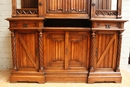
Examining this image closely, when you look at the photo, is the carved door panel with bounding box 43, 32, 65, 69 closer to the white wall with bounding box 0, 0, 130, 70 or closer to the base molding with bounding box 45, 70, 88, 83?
the base molding with bounding box 45, 70, 88, 83

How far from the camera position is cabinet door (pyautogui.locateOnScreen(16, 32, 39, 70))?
228 cm

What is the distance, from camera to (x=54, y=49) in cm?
233

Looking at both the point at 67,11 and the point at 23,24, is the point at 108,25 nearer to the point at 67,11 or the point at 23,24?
the point at 67,11

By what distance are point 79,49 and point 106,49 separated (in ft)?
1.40

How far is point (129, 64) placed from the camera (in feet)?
10.0

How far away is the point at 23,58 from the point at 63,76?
2.33 ft

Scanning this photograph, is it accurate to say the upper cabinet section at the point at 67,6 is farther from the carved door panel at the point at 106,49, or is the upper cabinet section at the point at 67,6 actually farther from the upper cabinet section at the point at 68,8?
the carved door panel at the point at 106,49

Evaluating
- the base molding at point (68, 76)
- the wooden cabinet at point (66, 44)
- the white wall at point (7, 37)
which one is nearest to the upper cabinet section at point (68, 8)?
the wooden cabinet at point (66, 44)

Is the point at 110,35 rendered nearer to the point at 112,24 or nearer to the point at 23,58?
the point at 112,24

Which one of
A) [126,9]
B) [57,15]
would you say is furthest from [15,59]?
[126,9]

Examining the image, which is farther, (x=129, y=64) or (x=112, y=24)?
(x=129, y=64)

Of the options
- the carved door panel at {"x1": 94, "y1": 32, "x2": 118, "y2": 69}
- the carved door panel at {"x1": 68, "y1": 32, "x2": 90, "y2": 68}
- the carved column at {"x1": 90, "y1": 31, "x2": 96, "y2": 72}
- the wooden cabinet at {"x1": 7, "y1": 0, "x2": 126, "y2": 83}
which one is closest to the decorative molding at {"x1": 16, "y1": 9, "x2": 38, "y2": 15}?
the wooden cabinet at {"x1": 7, "y1": 0, "x2": 126, "y2": 83}

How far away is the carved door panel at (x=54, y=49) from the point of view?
2.29 metres

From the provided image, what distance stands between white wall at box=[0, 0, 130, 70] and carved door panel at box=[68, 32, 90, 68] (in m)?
1.06
